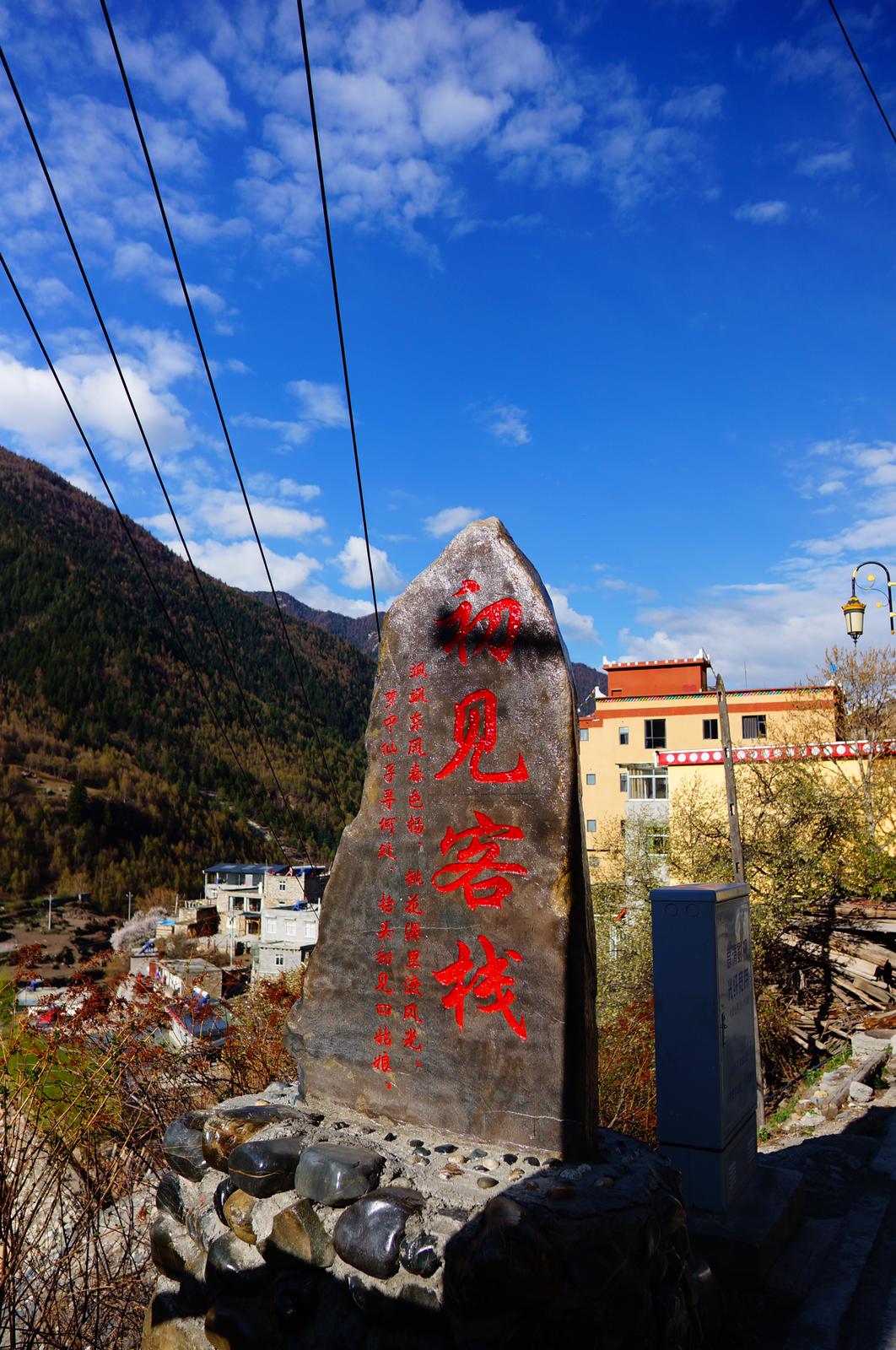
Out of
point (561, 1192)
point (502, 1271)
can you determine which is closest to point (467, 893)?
point (561, 1192)

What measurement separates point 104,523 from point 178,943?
103973 mm

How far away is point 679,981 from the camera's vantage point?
415cm

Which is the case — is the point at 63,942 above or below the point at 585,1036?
below

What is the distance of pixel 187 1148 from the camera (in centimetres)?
356

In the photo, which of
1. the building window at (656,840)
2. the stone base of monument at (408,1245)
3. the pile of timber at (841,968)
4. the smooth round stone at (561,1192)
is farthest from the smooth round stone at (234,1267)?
the building window at (656,840)

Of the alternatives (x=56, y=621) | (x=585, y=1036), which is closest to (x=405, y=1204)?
(x=585, y=1036)

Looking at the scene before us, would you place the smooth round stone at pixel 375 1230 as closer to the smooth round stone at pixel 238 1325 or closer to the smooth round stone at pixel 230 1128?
the smooth round stone at pixel 238 1325

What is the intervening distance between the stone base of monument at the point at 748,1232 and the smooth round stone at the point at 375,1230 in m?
1.65

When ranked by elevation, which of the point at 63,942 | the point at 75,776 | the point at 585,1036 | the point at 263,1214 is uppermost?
the point at 75,776

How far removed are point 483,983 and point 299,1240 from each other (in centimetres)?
106

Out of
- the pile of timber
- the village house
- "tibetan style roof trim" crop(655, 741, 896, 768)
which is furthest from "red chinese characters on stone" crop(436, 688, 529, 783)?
the village house

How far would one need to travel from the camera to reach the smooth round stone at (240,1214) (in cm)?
317

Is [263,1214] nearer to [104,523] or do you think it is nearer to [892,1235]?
[892,1235]

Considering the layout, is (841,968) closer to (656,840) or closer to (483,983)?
(656,840)
